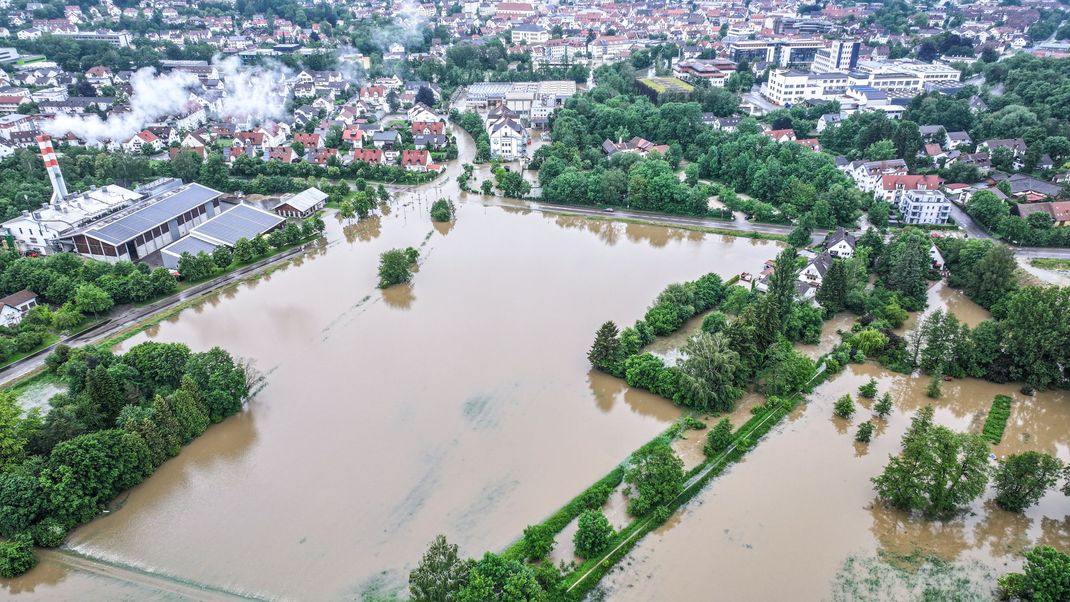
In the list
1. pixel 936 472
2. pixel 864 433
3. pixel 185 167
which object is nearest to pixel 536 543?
pixel 936 472

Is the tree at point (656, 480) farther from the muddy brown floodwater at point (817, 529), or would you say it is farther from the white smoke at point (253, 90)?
the white smoke at point (253, 90)

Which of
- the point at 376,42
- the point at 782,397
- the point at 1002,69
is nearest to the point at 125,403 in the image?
the point at 782,397

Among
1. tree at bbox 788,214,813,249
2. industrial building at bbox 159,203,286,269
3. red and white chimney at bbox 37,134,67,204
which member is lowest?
tree at bbox 788,214,813,249

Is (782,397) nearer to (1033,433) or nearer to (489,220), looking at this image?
(1033,433)

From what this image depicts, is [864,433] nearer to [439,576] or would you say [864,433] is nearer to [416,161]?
[439,576]

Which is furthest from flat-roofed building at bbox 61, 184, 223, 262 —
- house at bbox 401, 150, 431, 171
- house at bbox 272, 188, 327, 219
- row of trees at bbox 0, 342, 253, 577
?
house at bbox 401, 150, 431, 171

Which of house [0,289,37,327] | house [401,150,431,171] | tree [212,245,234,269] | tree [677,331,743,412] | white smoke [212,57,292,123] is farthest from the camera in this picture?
white smoke [212,57,292,123]

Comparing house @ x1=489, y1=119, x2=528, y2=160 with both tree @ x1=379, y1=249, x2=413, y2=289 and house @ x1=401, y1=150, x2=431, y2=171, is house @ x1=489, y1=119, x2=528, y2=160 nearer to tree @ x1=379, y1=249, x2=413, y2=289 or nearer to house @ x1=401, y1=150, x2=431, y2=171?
house @ x1=401, y1=150, x2=431, y2=171

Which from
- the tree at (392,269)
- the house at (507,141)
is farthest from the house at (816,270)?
the house at (507,141)
